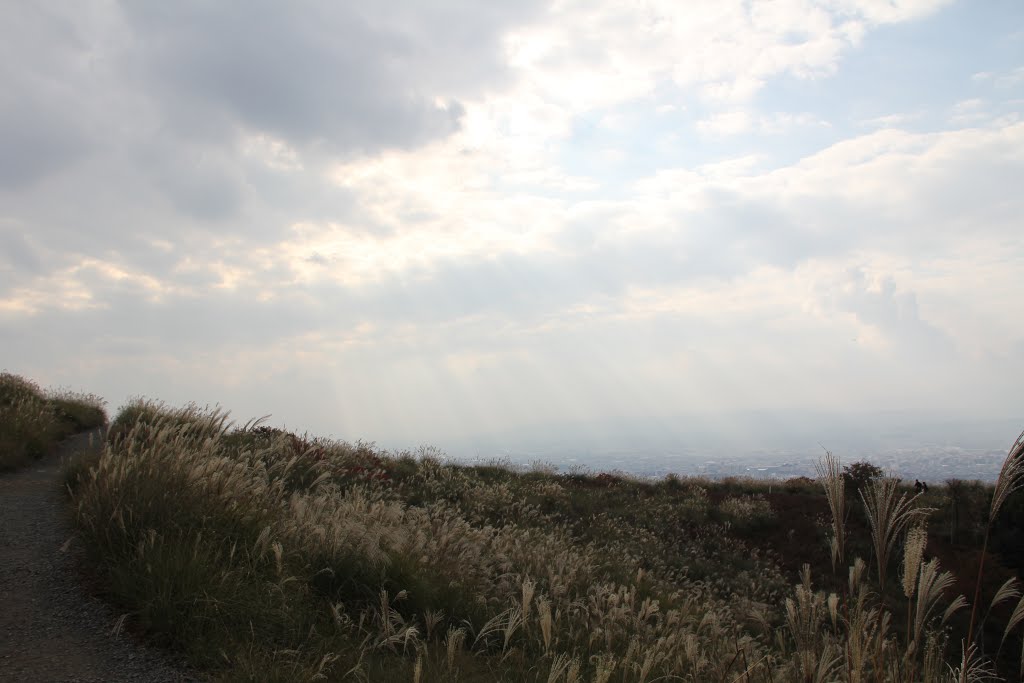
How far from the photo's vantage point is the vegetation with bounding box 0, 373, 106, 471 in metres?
9.91

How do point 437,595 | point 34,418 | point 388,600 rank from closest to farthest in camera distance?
1. point 388,600
2. point 437,595
3. point 34,418

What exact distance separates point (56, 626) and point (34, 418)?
30.4ft

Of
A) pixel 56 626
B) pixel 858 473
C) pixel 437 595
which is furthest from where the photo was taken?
pixel 858 473

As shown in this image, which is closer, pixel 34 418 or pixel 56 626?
pixel 56 626

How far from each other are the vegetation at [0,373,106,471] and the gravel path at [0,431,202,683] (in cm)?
471

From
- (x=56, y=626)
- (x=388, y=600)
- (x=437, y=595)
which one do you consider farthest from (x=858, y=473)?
(x=56, y=626)

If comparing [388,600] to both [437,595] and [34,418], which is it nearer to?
[437,595]

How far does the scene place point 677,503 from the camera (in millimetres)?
15875

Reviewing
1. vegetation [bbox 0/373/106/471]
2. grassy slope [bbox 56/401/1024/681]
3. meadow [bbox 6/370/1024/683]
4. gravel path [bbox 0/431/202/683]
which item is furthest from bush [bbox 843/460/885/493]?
vegetation [bbox 0/373/106/471]

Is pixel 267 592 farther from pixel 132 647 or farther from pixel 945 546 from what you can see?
pixel 945 546

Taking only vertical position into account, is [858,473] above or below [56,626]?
above

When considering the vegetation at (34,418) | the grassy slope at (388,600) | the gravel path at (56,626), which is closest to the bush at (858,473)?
the grassy slope at (388,600)

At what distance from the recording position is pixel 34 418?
11422 mm

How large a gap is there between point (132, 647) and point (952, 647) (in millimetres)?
9441
